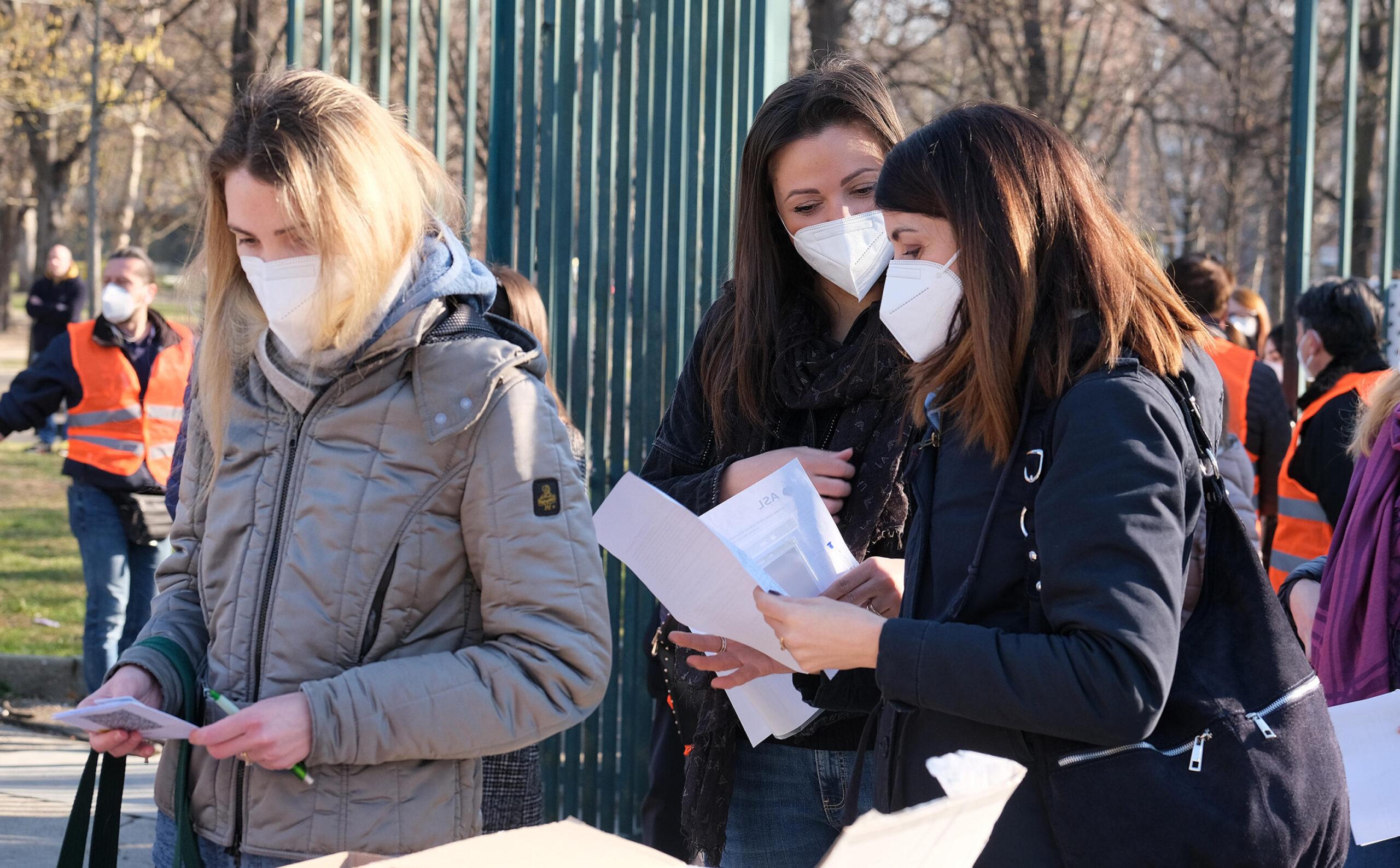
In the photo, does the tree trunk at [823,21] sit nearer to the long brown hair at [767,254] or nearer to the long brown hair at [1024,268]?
the long brown hair at [767,254]

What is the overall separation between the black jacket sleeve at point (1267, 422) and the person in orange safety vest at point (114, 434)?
456 cm

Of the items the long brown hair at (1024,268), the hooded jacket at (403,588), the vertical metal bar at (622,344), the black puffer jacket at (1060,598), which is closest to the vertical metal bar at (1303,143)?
the vertical metal bar at (622,344)

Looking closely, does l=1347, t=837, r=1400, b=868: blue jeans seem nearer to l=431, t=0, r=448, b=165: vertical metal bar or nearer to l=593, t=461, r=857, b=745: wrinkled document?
l=593, t=461, r=857, b=745: wrinkled document

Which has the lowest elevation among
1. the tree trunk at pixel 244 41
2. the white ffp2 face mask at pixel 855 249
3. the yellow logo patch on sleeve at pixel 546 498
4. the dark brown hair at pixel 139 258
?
the yellow logo patch on sleeve at pixel 546 498

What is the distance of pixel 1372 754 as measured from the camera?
7.71ft

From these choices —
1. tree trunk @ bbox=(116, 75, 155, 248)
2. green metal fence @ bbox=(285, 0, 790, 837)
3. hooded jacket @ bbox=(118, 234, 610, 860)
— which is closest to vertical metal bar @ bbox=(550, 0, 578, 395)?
green metal fence @ bbox=(285, 0, 790, 837)

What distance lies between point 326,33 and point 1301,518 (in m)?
3.58

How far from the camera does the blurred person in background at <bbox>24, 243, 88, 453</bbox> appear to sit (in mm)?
15562

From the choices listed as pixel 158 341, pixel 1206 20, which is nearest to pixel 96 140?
pixel 158 341

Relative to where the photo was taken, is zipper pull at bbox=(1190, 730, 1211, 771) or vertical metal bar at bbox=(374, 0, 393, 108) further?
vertical metal bar at bbox=(374, 0, 393, 108)

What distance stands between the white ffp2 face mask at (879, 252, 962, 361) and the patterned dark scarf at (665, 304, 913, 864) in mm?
253

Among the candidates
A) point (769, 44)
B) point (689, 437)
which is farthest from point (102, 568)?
point (689, 437)

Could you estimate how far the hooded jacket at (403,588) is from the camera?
188 centimetres

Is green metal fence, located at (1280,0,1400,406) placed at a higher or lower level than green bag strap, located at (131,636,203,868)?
higher
